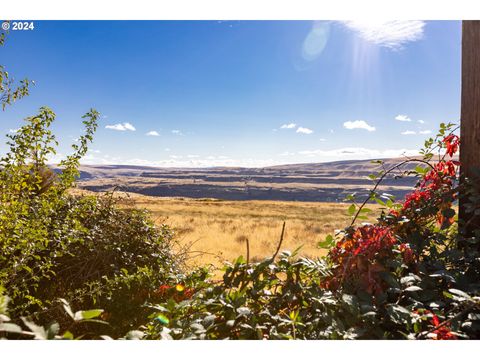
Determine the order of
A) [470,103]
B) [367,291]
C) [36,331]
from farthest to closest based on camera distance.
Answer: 1. [470,103]
2. [367,291]
3. [36,331]

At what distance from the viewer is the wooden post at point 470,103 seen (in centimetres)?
251

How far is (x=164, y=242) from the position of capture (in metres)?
4.54

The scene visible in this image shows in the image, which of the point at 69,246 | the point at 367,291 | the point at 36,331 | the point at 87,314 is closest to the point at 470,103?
the point at 367,291

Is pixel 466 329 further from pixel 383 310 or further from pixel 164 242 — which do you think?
pixel 164 242

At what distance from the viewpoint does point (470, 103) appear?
2.56 m

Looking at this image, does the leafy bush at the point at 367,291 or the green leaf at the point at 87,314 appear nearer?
the green leaf at the point at 87,314

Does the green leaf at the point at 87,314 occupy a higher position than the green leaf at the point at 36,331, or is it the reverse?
the green leaf at the point at 87,314

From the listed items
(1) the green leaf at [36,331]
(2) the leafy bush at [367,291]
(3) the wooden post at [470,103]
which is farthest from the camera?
(3) the wooden post at [470,103]

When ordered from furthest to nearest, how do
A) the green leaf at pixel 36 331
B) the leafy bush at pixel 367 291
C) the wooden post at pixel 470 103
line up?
the wooden post at pixel 470 103, the leafy bush at pixel 367 291, the green leaf at pixel 36 331

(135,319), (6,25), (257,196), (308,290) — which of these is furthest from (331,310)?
(257,196)

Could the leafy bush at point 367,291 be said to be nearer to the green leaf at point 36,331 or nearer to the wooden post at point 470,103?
the wooden post at point 470,103

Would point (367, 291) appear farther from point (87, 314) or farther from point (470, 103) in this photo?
point (470, 103)

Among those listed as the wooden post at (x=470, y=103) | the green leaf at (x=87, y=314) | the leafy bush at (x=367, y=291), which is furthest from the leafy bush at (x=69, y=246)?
the wooden post at (x=470, y=103)
